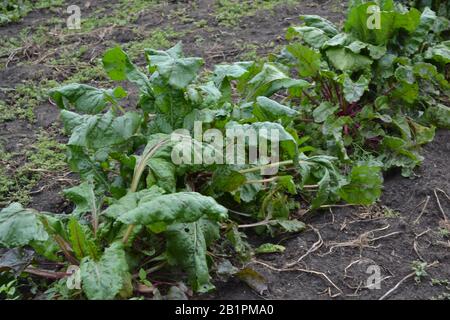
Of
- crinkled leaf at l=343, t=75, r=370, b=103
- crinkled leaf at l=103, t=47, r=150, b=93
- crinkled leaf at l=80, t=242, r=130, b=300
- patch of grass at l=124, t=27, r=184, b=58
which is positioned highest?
crinkled leaf at l=103, t=47, r=150, b=93

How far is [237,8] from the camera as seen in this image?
22.1 ft

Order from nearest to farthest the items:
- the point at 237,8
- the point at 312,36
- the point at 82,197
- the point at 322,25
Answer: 1. the point at 82,197
2. the point at 312,36
3. the point at 322,25
4. the point at 237,8

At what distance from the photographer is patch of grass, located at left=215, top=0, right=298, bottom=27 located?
6514 millimetres

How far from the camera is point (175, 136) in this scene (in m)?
3.47

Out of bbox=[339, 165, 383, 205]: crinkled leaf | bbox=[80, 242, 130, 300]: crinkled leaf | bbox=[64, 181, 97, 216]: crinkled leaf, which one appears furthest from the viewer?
bbox=[339, 165, 383, 205]: crinkled leaf

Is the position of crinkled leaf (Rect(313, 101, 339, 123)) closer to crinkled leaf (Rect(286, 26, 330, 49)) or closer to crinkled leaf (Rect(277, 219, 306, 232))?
crinkled leaf (Rect(286, 26, 330, 49))

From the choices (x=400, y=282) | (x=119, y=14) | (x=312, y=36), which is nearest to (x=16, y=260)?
(x=400, y=282)

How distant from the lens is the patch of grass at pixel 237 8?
21.4ft

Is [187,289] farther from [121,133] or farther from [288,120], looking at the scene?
[288,120]

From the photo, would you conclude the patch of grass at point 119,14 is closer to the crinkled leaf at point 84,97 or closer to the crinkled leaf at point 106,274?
the crinkled leaf at point 84,97

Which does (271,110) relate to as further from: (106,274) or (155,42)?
(155,42)

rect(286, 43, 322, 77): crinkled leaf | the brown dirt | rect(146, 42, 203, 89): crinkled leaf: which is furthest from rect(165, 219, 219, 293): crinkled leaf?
rect(286, 43, 322, 77): crinkled leaf

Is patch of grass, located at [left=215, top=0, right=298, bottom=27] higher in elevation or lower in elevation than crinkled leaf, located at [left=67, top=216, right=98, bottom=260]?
lower

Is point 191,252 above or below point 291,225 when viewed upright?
above
